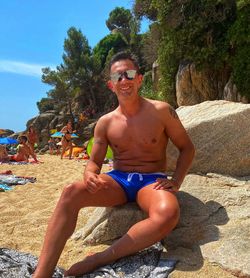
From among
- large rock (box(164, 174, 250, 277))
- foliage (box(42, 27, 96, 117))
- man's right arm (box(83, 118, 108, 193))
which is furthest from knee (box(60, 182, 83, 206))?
foliage (box(42, 27, 96, 117))

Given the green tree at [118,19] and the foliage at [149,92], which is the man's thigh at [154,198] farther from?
the green tree at [118,19]

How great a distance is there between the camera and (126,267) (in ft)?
7.64

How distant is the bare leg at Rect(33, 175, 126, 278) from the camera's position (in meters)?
2.22

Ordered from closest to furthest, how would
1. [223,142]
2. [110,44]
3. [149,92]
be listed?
[223,142] < [149,92] < [110,44]

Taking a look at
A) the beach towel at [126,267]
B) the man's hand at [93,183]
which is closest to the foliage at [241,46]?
the man's hand at [93,183]

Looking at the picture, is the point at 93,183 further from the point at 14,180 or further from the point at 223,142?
the point at 14,180

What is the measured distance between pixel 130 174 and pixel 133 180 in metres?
0.08

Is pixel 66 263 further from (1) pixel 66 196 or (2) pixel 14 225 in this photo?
(2) pixel 14 225

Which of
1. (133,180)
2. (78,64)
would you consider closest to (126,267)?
(133,180)

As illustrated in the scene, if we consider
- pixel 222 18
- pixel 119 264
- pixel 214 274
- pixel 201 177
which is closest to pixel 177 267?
pixel 214 274

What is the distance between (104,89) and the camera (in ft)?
109

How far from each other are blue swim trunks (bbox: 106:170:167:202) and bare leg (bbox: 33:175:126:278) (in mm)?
50

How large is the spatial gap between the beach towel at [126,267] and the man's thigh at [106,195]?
491 mm

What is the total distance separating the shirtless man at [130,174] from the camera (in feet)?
7.55
